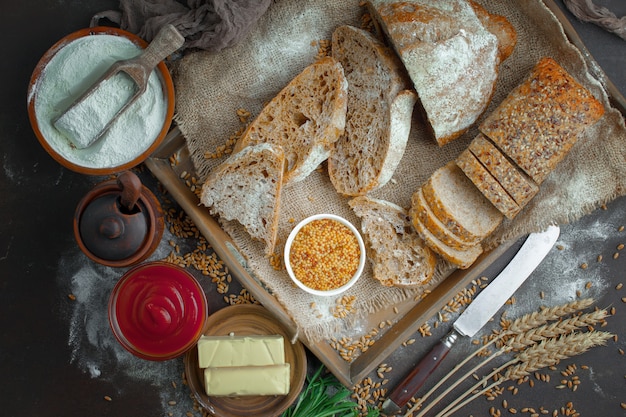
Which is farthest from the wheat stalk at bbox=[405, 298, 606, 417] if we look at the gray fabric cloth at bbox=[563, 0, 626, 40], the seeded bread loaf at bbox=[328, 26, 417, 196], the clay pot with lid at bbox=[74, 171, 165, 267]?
the clay pot with lid at bbox=[74, 171, 165, 267]

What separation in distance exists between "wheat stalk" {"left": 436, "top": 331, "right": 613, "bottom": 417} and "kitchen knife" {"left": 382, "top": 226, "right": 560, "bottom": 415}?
0.86ft

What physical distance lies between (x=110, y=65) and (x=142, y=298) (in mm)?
1121

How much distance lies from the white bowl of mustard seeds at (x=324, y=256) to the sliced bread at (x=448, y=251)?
1.03 feet

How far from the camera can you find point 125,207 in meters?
2.50

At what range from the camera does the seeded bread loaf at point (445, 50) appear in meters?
2.62

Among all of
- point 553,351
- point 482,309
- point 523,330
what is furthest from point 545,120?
point 553,351

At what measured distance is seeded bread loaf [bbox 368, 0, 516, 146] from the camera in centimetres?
262

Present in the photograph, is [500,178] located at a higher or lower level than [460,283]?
higher

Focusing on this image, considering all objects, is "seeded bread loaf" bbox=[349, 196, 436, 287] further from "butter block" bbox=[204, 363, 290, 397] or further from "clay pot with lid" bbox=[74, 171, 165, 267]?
"clay pot with lid" bbox=[74, 171, 165, 267]

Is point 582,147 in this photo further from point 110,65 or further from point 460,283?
point 110,65

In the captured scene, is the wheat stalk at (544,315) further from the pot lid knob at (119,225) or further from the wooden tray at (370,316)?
the pot lid knob at (119,225)

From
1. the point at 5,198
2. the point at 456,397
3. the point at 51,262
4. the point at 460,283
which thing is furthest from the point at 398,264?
the point at 5,198

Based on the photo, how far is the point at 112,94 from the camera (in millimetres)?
2510

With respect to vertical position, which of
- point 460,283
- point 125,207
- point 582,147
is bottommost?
point 125,207
